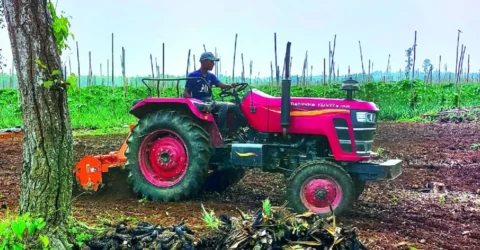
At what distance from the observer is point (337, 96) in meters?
19.9

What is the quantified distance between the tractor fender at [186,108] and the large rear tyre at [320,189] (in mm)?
1163

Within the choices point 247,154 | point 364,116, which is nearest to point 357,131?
point 364,116

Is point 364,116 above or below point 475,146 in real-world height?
above

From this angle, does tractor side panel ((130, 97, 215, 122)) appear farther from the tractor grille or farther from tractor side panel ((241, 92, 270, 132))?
the tractor grille

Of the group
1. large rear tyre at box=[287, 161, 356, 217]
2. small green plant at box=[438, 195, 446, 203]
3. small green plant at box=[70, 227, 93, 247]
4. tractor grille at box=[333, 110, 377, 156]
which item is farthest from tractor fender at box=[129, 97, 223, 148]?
small green plant at box=[438, 195, 446, 203]

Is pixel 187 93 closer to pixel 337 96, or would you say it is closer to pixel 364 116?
pixel 364 116

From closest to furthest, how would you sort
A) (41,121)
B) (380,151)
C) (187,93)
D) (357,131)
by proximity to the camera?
(41,121)
(357,131)
(187,93)
(380,151)

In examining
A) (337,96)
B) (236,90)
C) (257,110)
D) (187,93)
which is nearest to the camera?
(257,110)

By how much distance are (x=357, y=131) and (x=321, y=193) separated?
2.52 ft

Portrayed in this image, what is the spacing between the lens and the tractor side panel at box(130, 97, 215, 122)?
6.30 m

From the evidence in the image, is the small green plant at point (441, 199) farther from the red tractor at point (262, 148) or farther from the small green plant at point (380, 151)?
the small green plant at point (380, 151)

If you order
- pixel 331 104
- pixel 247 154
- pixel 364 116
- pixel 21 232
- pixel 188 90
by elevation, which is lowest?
pixel 21 232

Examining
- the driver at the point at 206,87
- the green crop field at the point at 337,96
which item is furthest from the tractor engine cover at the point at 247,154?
the green crop field at the point at 337,96

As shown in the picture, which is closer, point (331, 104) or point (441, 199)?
point (331, 104)
